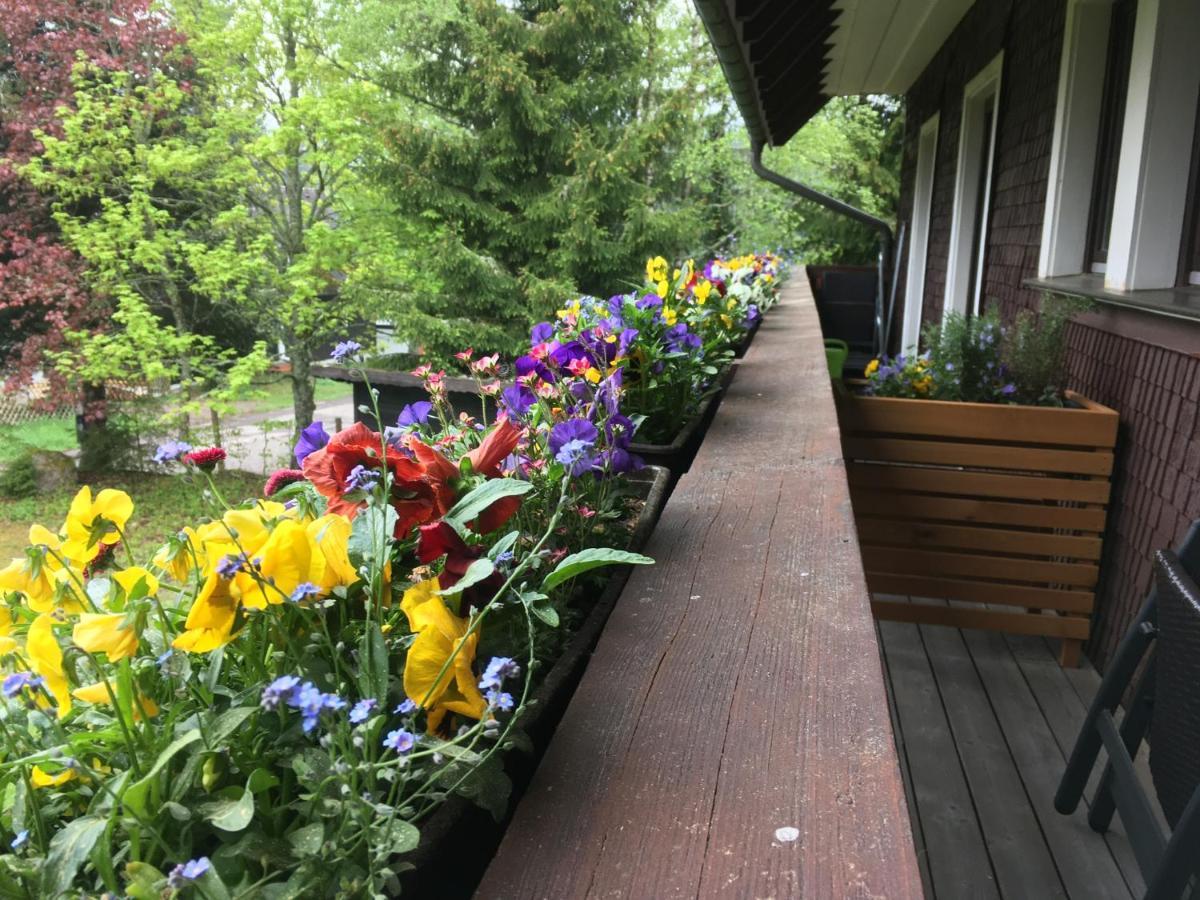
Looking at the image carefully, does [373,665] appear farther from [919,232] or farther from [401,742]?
[919,232]

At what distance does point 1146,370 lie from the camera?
2.13m

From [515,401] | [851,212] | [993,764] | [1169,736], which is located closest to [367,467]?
[515,401]

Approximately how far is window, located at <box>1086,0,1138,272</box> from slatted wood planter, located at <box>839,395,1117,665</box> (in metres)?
0.64

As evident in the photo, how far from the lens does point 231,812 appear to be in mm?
420

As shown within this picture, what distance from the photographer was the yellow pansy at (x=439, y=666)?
534 mm

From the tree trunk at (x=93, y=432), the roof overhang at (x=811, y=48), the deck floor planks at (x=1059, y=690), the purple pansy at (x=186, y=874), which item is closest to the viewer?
the purple pansy at (x=186, y=874)

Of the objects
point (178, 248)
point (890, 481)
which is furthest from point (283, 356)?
point (890, 481)

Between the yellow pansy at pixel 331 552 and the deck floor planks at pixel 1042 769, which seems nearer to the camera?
the yellow pansy at pixel 331 552

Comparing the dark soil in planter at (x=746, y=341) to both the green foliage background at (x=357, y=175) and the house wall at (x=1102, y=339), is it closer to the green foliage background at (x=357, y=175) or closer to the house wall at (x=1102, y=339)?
the house wall at (x=1102, y=339)

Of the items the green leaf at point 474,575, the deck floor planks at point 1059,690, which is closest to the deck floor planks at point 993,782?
the deck floor planks at point 1059,690

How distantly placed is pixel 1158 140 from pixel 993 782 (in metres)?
1.57

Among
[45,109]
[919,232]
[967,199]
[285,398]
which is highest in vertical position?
[45,109]

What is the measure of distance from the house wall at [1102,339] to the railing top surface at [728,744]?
132 cm

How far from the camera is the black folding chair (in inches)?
35.8
